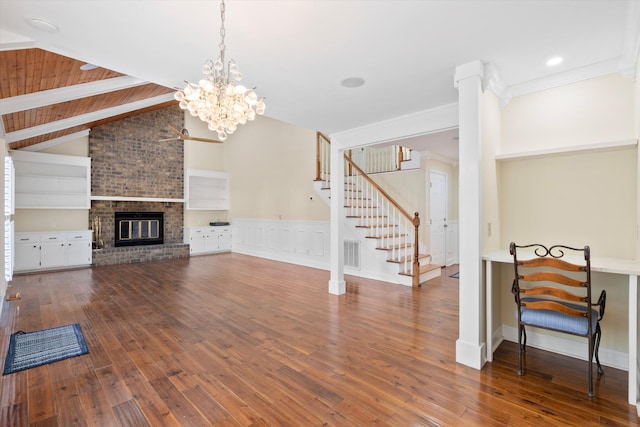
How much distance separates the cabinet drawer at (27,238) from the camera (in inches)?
249

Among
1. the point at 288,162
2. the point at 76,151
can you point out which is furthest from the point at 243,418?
the point at 76,151

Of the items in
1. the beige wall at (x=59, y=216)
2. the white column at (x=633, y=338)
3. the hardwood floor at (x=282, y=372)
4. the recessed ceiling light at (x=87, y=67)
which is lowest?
the hardwood floor at (x=282, y=372)

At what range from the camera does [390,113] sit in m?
3.91

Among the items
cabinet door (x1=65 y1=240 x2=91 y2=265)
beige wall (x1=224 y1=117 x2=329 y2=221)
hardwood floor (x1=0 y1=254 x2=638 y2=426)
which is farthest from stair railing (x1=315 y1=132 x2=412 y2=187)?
cabinet door (x1=65 y1=240 x2=91 y2=265)

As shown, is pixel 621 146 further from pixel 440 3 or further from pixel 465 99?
pixel 440 3

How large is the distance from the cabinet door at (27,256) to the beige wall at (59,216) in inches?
23.7

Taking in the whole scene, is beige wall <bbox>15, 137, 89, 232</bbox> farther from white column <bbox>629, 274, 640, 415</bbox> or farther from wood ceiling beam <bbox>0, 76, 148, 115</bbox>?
white column <bbox>629, 274, 640, 415</bbox>

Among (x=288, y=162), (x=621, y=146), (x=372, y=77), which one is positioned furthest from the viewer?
(x=288, y=162)

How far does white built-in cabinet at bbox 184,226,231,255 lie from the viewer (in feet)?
29.9

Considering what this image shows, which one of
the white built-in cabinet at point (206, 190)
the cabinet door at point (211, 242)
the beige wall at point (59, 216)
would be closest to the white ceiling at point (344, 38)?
the beige wall at point (59, 216)

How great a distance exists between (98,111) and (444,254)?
785cm

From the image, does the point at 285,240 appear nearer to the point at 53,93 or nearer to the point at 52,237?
the point at 52,237

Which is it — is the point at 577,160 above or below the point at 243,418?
above

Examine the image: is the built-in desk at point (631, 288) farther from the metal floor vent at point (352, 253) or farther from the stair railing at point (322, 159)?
the stair railing at point (322, 159)
